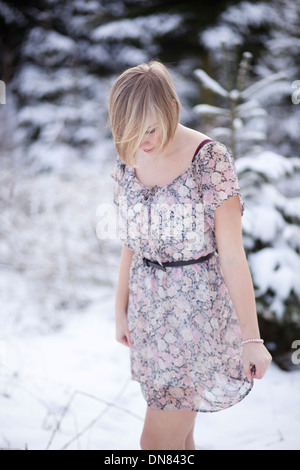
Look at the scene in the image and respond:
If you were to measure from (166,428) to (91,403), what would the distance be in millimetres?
1221

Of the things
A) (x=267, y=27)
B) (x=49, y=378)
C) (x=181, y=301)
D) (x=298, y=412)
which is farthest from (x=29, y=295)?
(x=267, y=27)

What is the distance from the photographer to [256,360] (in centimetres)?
120

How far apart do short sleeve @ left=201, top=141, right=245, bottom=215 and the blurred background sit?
1.77 feet

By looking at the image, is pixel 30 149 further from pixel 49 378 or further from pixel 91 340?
pixel 49 378

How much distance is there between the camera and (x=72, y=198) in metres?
4.64

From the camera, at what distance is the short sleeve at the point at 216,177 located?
1.21 meters

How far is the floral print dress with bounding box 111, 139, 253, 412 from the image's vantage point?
1262mm

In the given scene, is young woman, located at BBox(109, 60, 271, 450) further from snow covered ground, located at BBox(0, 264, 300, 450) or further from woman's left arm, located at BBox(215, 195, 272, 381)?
snow covered ground, located at BBox(0, 264, 300, 450)

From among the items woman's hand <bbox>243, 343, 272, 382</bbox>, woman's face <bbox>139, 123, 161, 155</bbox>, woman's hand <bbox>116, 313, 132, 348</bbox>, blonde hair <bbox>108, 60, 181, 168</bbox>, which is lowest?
woman's hand <bbox>116, 313, 132, 348</bbox>

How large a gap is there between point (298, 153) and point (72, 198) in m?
3.17

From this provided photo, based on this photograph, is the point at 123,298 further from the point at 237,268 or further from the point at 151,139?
the point at 151,139

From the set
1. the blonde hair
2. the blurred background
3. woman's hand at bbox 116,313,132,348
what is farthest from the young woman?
the blurred background
